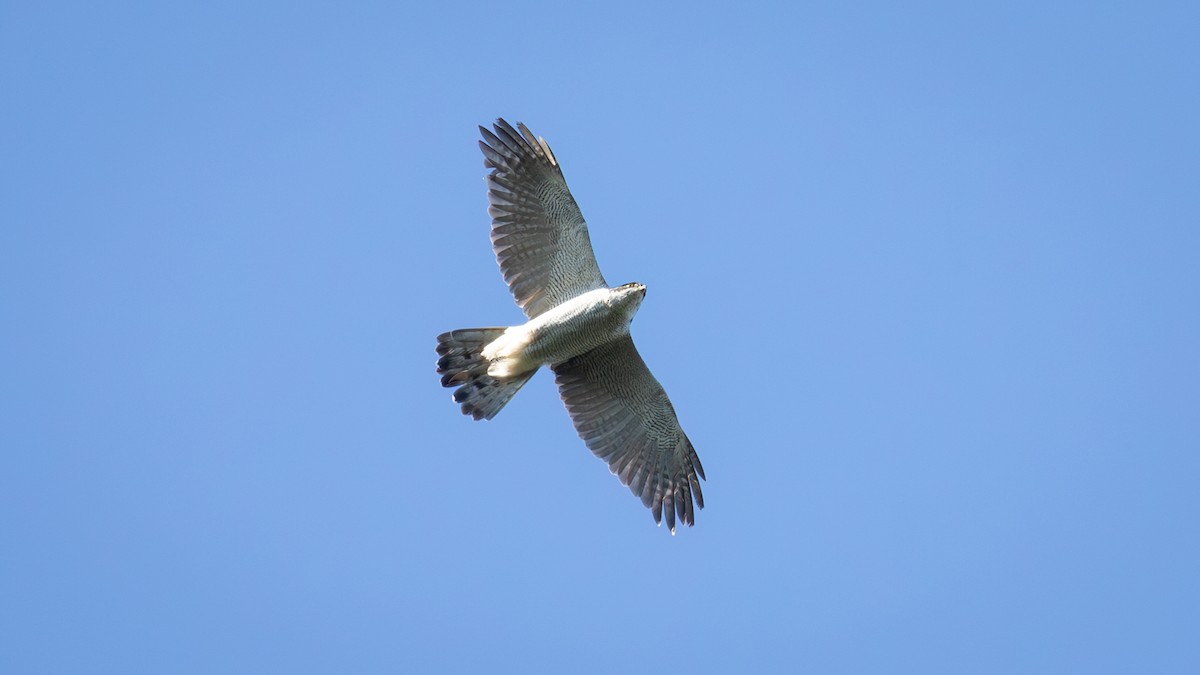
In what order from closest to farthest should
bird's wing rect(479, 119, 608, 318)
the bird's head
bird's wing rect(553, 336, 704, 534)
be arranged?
the bird's head
bird's wing rect(479, 119, 608, 318)
bird's wing rect(553, 336, 704, 534)

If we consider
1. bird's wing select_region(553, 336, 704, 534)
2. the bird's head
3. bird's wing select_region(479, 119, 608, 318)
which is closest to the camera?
the bird's head

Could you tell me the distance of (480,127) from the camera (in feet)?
53.1

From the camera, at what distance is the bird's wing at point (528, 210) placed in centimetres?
1608

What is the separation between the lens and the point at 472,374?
16.2 metres

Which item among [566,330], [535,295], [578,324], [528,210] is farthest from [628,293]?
[528,210]

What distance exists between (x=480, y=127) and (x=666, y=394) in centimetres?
369

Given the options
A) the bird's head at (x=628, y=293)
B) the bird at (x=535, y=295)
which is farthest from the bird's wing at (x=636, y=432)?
the bird's head at (x=628, y=293)

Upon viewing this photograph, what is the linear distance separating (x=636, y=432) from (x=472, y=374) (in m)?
2.15

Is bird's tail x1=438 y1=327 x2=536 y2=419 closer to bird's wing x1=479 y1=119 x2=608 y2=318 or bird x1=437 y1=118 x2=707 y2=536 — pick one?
bird x1=437 y1=118 x2=707 y2=536

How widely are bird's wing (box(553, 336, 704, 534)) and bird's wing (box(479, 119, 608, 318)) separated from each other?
1295 mm

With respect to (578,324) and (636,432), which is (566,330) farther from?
(636,432)

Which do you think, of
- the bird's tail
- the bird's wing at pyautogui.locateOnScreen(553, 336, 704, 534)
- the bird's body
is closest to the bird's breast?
the bird's body

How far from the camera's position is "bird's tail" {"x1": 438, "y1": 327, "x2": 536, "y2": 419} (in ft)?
53.1

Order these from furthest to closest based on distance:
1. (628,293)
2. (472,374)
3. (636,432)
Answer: (636,432) < (472,374) < (628,293)
